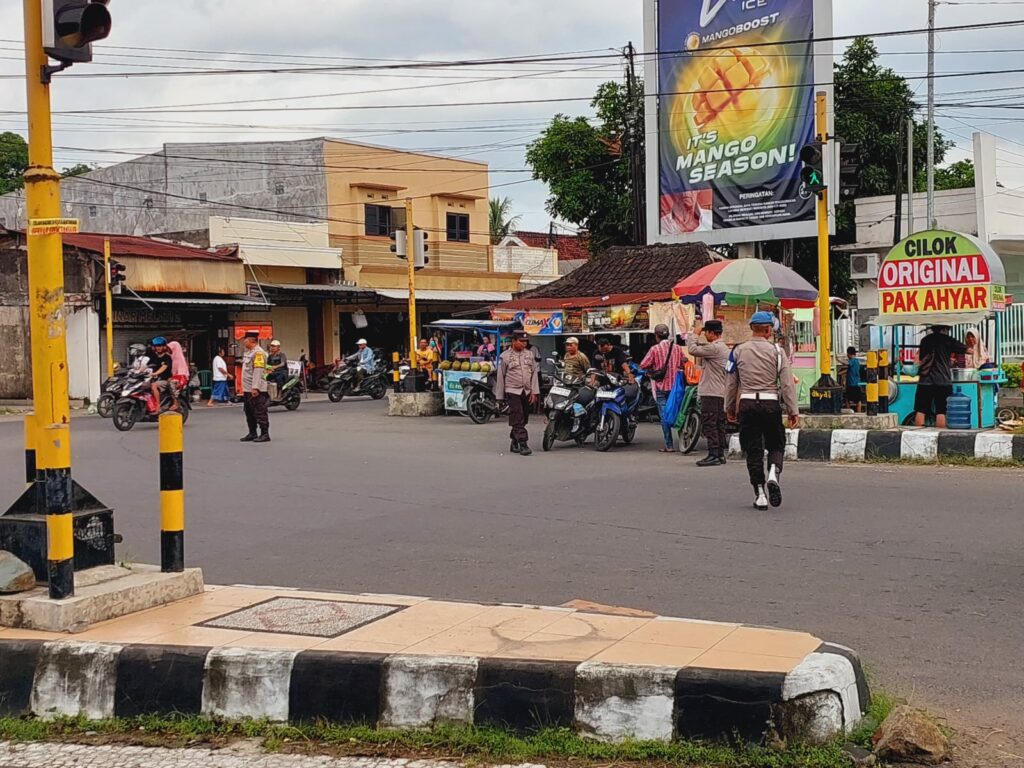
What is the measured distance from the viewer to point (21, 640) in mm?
5367

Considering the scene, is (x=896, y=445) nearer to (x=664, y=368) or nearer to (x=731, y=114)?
(x=664, y=368)

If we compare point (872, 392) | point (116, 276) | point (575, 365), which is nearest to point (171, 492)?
point (872, 392)

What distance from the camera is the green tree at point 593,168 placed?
35156mm

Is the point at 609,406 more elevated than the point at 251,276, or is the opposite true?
the point at 251,276

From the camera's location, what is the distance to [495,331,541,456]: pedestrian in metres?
15.7

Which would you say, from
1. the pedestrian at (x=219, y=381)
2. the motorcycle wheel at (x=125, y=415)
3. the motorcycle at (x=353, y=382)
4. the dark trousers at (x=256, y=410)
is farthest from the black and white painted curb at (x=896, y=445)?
the pedestrian at (x=219, y=381)

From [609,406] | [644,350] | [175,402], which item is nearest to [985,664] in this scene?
[609,406]

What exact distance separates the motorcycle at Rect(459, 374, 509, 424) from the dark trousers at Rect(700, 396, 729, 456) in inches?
312

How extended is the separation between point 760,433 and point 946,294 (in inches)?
336

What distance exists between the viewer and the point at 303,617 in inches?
225

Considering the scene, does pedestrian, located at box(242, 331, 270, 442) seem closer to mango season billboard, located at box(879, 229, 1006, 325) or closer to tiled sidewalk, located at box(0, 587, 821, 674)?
mango season billboard, located at box(879, 229, 1006, 325)

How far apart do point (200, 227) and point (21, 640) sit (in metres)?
35.6

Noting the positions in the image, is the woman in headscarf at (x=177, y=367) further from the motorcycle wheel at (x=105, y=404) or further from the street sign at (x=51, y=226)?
the street sign at (x=51, y=226)

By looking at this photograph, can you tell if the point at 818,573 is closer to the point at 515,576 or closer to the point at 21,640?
the point at 515,576
